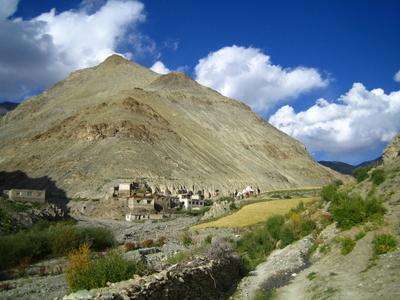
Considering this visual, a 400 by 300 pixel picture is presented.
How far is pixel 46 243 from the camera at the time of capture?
117ft

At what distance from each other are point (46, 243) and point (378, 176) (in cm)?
2296

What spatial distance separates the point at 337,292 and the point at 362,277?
1351 millimetres

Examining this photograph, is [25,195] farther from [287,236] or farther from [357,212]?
[357,212]

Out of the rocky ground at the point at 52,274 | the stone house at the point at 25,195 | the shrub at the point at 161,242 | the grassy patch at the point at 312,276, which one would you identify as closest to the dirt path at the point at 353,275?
the grassy patch at the point at 312,276

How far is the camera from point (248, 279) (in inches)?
829

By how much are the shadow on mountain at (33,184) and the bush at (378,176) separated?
5852cm

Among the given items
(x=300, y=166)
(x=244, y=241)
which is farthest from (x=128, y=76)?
(x=244, y=241)

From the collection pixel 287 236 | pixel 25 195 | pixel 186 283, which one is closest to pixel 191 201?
pixel 25 195

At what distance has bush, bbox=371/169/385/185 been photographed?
83.1 feet

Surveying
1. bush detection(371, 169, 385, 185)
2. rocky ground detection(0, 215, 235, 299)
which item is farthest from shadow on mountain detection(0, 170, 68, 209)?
bush detection(371, 169, 385, 185)

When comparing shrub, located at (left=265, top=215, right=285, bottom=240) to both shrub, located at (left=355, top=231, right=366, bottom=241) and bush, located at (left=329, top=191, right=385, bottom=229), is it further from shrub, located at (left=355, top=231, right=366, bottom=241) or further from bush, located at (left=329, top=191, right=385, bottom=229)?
shrub, located at (left=355, top=231, right=366, bottom=241)

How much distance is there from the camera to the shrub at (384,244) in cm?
1733

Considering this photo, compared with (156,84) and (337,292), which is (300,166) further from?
(337,292)

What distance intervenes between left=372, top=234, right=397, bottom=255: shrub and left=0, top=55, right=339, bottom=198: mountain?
6847 cm
